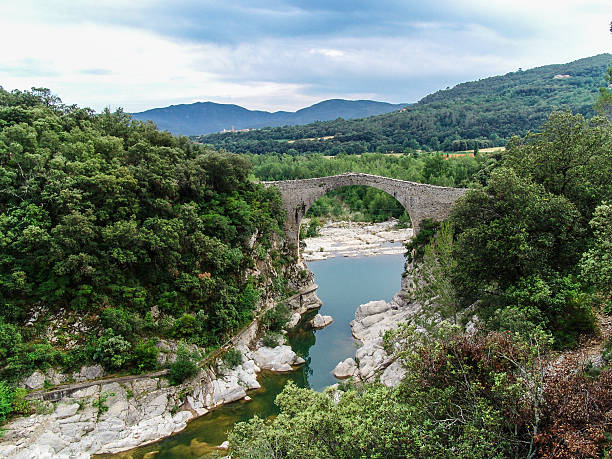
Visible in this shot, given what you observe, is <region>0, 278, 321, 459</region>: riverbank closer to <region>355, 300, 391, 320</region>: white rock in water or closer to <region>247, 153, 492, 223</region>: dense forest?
<region>355, 300, 391, 320</region>: white rock in water

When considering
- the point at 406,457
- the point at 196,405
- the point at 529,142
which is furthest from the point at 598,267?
the point at 196,405

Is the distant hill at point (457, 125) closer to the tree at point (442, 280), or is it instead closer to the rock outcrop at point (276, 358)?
the tree at point (442, 280)

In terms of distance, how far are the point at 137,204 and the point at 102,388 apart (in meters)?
6.93

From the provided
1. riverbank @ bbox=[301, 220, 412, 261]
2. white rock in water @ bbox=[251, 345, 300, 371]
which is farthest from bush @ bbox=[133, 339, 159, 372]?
riverbank @ bbox=[301, 220, 412, 261]

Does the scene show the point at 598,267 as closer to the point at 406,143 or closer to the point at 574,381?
the point at 574,381

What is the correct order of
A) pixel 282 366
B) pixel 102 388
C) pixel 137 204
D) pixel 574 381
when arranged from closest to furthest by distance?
pixel 574 381
pixel 102 388
pixel 137 204
pixel 282 366

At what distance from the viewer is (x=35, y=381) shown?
1377cm

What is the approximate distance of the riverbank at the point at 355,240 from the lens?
3734 cm

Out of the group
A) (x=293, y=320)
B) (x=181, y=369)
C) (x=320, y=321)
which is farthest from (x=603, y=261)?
(x=293, y=320)

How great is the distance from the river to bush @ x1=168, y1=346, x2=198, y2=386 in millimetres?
1530

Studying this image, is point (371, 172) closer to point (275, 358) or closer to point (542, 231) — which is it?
point (275, 358)

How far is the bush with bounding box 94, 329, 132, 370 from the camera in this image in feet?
48.4

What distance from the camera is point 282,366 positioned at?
18719 mm

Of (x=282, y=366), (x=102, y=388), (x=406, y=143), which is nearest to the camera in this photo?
(x=102, y=388)
